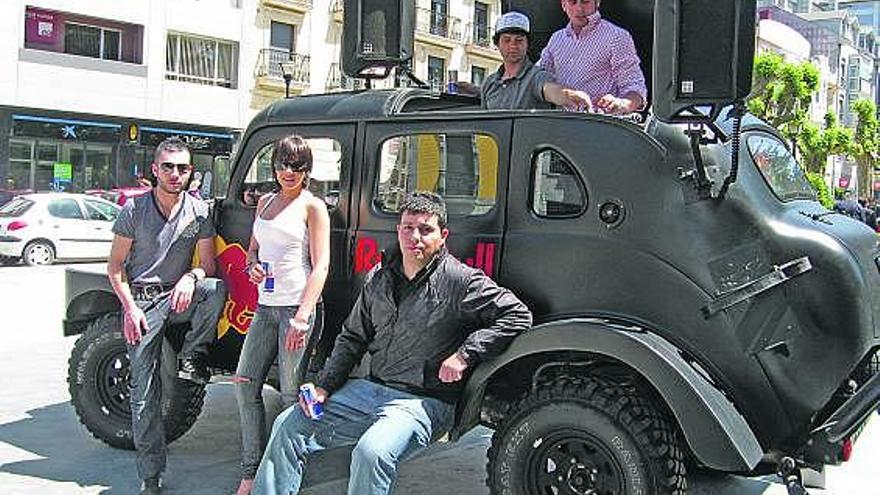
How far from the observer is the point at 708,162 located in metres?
4.34

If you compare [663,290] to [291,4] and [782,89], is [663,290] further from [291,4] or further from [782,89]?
A: [782,89]

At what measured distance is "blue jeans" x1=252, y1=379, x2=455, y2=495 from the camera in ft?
13.4

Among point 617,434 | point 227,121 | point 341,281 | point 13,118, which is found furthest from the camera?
point 227,121

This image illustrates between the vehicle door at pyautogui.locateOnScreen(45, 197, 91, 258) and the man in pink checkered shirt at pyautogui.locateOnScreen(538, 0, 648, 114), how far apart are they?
52.6ft

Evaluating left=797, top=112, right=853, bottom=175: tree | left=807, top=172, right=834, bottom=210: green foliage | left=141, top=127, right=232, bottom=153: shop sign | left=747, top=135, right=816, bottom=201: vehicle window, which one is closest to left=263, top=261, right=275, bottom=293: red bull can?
left=747, top=135, right=816, bottom=201: vehicle window

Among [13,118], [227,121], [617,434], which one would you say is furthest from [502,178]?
[227,121]

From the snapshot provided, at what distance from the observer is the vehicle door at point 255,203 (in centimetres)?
525

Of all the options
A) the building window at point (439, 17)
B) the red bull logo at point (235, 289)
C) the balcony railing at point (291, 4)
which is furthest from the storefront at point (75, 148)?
the red bull logo at point (235, 289)

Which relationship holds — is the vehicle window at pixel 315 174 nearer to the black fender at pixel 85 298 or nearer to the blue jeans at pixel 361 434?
the black fender at pixel 85 298

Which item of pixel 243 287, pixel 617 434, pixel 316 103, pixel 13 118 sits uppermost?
pixel 13 118

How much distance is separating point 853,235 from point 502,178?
1.75 m

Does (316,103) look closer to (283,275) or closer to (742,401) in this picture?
(283,275)

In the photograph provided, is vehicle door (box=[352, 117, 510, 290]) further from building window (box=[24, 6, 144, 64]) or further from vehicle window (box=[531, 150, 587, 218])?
building window (box=[24, 6, 144, 64])

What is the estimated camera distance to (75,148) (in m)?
31.4
